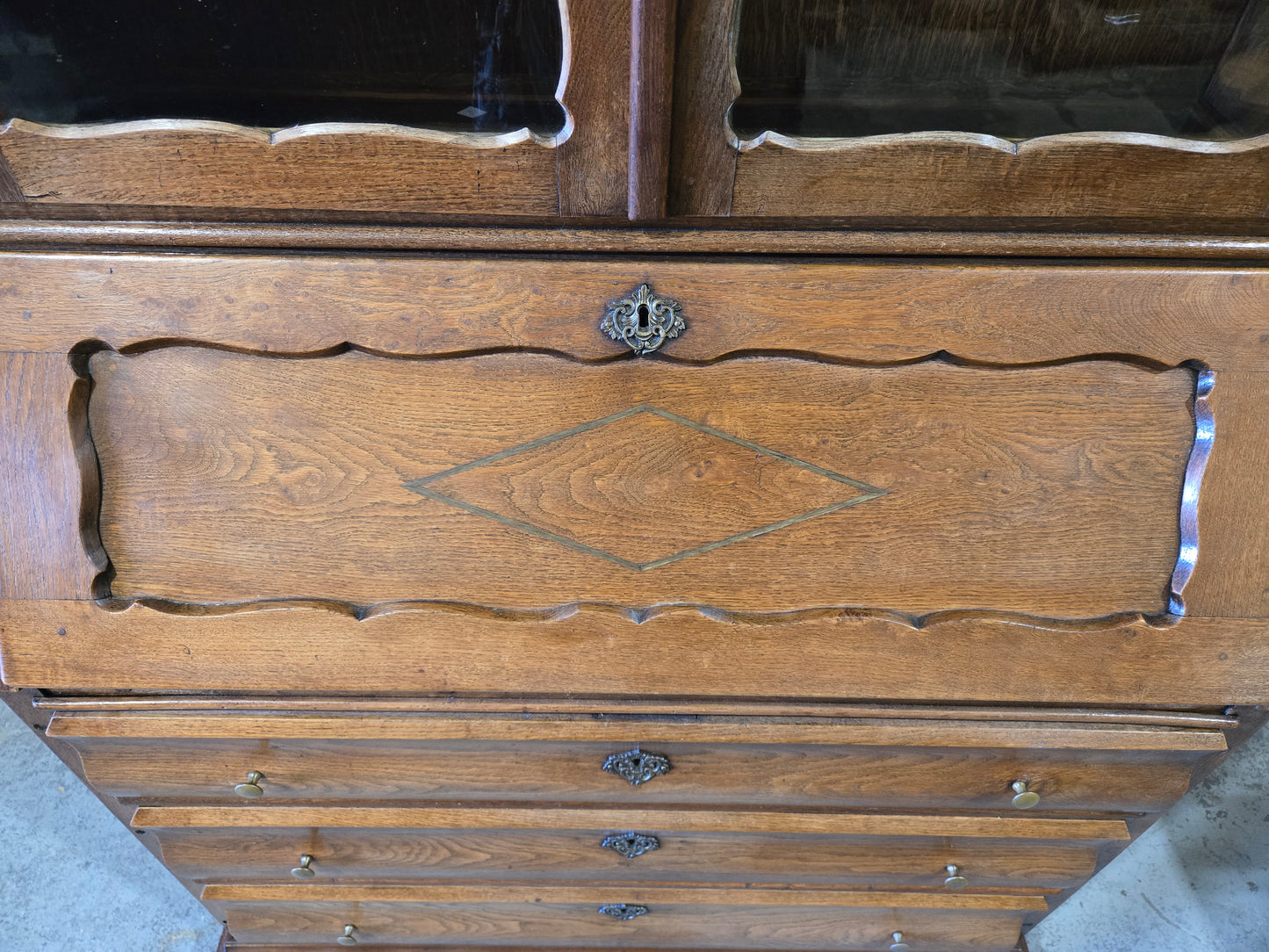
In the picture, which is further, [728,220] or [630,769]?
[630,769]

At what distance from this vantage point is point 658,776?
990 mm

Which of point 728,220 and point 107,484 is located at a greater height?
point 728,220

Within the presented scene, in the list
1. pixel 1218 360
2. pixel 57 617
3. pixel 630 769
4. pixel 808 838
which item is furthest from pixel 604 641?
pixel 1218 360

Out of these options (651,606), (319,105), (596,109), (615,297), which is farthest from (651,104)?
(651,606)

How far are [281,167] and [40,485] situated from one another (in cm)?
40

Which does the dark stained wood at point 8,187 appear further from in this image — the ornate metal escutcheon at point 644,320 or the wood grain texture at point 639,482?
the ornate metal escutcheon at point 644,320

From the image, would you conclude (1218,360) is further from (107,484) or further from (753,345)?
(107,484)

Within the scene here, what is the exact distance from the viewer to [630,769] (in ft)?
3.16

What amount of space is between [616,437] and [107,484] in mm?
503

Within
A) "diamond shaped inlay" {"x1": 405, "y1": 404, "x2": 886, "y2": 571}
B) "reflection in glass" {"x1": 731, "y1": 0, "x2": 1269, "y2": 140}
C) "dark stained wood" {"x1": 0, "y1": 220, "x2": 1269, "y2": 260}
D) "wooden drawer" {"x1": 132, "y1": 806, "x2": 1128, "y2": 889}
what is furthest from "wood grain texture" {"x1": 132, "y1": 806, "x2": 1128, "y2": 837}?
"reflection in glass" {"x1": 731, "y1": 0, "x2": 1269, "y2": 140}

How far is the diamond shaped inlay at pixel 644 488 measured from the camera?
0.82 m

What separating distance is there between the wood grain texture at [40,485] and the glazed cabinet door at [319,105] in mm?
167

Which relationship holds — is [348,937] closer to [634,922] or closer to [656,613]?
[634,922]

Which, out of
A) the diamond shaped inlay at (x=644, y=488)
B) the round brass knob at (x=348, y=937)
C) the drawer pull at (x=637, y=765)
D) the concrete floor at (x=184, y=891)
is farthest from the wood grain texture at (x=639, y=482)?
the concrete floor at (x=184, y=891)
